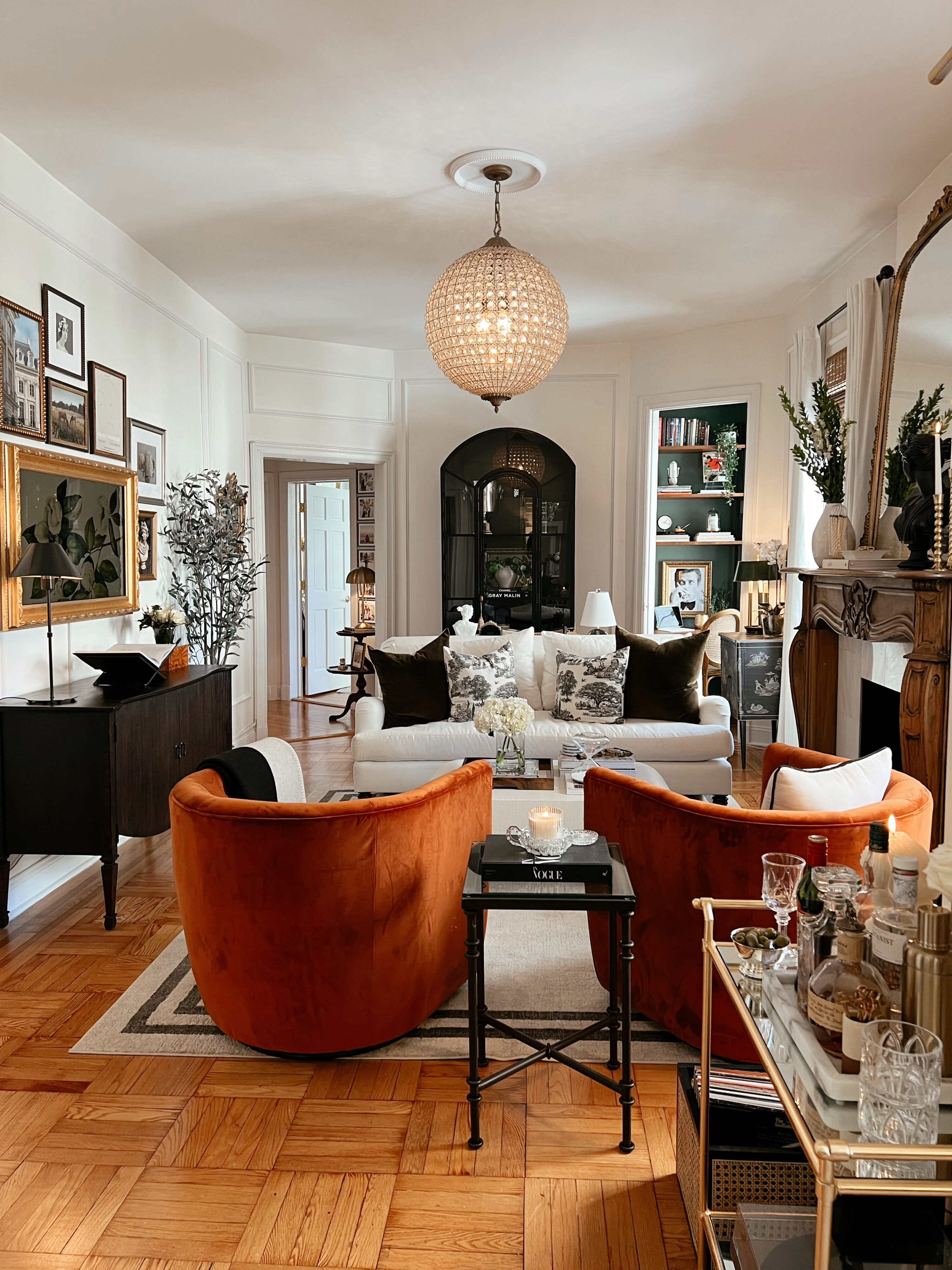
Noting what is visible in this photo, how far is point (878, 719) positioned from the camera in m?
4.59

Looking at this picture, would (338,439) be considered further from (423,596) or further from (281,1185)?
(281,1185)

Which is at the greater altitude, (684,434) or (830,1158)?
(684,434)

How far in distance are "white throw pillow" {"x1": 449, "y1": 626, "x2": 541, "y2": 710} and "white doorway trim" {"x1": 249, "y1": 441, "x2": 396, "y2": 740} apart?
1.88m

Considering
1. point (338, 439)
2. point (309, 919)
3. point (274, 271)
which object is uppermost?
point (274, 271)

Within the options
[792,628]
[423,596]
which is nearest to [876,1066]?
[792,628]

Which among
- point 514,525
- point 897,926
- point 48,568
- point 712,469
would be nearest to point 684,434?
point 712,469

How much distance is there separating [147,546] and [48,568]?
5.42 ft

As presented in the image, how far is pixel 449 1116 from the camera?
2.32 m

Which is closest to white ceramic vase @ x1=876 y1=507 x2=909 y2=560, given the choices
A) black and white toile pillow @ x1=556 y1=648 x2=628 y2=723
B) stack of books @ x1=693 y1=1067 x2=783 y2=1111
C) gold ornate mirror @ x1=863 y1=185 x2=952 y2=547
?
gold ornate mirror @ x1=863 y1=185 x2=952 y2=547

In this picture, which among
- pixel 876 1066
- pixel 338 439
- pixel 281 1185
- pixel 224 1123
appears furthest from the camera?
pixel 338 439

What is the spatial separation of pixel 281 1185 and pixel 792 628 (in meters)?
4.69

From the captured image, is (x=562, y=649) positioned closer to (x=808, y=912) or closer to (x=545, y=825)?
(x=545, y=825)

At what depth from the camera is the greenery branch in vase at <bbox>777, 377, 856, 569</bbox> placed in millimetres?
4637

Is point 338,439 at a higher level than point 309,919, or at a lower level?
higher
